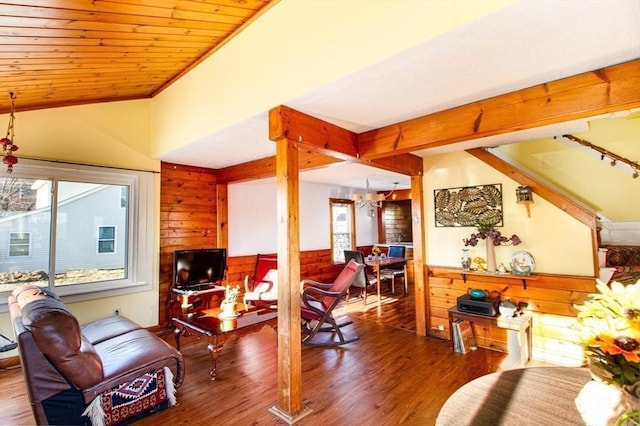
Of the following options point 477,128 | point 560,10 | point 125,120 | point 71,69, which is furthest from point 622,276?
point 125,120

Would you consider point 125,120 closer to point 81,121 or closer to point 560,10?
point 81,121

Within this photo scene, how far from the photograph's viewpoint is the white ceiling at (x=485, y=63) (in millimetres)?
1394

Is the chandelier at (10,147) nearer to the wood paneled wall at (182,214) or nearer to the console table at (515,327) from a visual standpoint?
the wood paneled wall at (182,214)

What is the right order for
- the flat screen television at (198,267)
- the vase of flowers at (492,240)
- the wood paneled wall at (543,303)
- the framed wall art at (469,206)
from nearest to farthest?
the wood paneled wall at (543,303) → the vase of flowers at (492,240) → the framed wall art at (469,206) → the flat screen television at (198,267)

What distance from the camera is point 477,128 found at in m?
2.35

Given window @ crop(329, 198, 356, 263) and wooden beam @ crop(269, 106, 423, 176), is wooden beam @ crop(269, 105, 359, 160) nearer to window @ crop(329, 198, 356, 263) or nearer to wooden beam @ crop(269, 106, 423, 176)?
wooden beam @ crop(269, 106, 423, 176)

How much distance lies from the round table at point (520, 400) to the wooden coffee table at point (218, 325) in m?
2.11

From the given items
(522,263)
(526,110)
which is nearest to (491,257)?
(522,263)

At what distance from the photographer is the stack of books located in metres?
3.37

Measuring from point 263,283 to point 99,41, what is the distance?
12.1ft

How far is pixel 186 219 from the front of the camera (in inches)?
180

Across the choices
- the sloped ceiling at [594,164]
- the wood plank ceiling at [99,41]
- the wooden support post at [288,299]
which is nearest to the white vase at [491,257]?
the sloped ceiling at [594,164]

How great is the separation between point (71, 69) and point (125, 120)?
127 cm

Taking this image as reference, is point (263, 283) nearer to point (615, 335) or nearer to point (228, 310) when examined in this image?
point (228, 310)
